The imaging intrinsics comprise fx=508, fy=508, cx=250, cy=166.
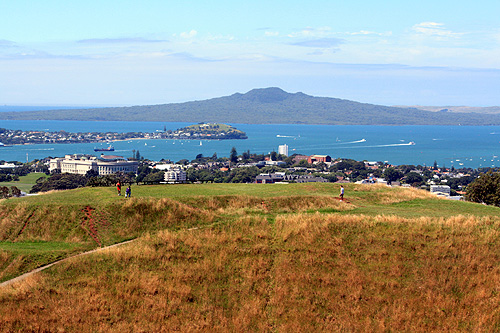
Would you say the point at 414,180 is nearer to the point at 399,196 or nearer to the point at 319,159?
the point at 319,159

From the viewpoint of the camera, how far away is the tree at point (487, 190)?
A: 113 feet

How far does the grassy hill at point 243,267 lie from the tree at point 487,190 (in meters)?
11.8

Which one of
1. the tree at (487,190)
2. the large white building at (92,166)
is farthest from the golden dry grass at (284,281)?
the large white building at (92,166)

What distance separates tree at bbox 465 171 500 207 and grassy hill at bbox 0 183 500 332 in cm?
1176

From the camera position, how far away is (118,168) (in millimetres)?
95312

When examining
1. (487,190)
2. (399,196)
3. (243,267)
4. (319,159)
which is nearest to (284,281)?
(243,267)

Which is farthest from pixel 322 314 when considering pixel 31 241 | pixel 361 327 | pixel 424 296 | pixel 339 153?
pixel 339 153

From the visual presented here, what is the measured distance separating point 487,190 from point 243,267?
77.5 feet

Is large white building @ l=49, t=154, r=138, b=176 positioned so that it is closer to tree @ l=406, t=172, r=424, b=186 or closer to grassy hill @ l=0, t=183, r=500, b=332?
tree @ l=406, t=172, r=424, b=186

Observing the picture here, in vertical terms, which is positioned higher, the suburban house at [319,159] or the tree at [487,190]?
the tree at [487,190]

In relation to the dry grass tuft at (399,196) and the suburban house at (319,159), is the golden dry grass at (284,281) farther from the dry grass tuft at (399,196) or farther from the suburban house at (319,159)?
the suburban house at (319,159)

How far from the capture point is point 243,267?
60.6ft

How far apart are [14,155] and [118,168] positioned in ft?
218

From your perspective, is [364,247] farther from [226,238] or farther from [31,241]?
[31,241]
